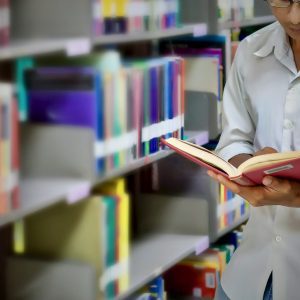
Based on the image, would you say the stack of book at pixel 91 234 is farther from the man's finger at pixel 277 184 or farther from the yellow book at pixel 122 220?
the man's finger at pixel 277 184

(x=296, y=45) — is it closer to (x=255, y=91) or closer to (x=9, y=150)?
(x=255, y=91)

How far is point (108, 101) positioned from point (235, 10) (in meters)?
1.24

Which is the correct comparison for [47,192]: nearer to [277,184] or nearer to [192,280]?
[277,184]

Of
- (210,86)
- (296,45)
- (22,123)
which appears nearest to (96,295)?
(22,123)

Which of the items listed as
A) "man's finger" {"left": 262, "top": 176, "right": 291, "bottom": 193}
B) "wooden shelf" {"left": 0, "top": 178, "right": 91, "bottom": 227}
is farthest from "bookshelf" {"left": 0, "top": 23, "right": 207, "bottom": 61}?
"man's finger" {"left": 262, "top": 176, "right": 291, "bottom": 193}

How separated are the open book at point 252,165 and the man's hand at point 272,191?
1 cm

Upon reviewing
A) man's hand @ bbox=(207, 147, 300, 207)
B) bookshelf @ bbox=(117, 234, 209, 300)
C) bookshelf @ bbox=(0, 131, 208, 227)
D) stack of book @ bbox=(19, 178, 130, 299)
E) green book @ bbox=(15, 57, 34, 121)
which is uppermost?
green book @ bbox=(15, 57, 34, 121)

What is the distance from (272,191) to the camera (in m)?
1.65

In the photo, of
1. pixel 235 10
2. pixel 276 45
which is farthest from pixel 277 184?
pixel 235 10

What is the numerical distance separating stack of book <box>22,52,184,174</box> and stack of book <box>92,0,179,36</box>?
0.10m

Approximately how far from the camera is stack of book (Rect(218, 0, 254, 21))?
2963mm

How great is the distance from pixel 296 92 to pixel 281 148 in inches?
5.7

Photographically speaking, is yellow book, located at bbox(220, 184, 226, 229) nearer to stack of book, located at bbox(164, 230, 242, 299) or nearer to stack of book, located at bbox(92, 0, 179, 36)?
stack of book, located at bbox(164, 230, 242, 299)

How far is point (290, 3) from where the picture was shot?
5.75 ft
